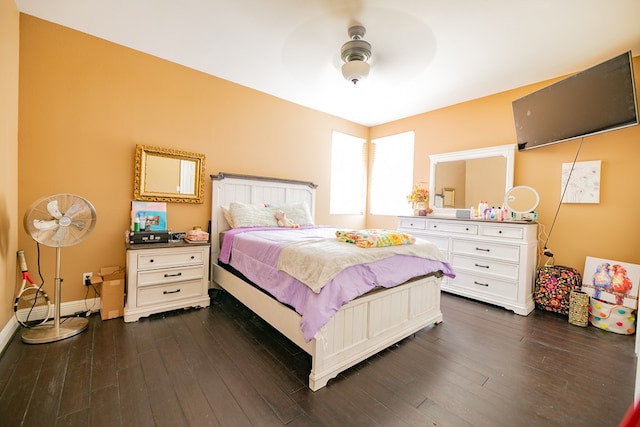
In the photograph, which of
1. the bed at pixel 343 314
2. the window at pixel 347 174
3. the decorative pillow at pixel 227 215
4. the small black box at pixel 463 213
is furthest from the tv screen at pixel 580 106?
the decorative pillow at pixel 227 215

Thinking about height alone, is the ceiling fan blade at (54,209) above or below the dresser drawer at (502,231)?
above

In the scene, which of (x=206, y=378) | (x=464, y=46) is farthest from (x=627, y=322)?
(x=206, y=378)

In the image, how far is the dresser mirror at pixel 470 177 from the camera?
11.2 ft

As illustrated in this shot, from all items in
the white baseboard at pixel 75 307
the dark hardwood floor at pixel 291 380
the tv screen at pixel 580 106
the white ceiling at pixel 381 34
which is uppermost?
the white ceiling at pixel 381 34

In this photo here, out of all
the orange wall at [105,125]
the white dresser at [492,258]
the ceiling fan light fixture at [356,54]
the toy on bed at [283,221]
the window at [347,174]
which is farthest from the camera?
the window at [347,174]

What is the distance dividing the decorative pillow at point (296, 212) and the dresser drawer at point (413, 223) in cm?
147

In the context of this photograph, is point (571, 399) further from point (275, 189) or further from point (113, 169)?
point (113, 169)

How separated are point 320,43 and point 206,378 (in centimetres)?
284

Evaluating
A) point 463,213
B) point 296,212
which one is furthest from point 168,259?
point 463,213

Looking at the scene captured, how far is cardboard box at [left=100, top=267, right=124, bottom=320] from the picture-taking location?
2398 millimetres

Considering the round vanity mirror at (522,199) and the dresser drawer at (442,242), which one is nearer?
the round vanity mirror at (522,199)

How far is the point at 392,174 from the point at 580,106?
257 cm

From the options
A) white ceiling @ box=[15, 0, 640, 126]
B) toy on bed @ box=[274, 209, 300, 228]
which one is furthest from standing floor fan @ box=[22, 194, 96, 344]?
toy on bed @ box=[274, 209, 300, 228]

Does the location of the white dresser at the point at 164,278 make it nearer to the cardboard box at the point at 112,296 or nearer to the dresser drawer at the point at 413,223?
the cardboard box at the point at 112,296
